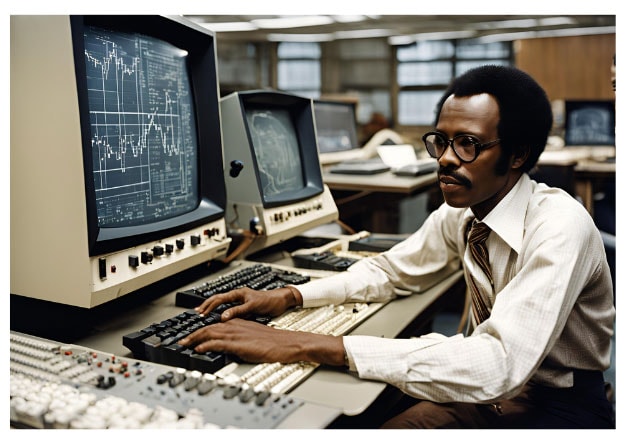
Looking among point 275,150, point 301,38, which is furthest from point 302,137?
point 301,38

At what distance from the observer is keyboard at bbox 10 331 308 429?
2.77ft

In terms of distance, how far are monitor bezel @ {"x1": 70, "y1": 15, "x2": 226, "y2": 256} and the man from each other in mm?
218

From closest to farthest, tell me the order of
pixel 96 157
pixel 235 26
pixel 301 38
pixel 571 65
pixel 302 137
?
pixel 96 157, pixel 302 137, pixel 571 65, pixel 235 26, pixel 301 38

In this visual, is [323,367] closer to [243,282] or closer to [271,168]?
[243,282]

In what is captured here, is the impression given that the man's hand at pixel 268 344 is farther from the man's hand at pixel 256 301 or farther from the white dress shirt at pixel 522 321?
the man's hand at pixel 256 301

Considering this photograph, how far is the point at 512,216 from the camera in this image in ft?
4.09

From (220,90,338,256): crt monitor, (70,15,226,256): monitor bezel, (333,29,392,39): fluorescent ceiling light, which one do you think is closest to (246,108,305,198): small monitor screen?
(220,90,338,256): crt monitor

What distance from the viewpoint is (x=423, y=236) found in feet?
5.17

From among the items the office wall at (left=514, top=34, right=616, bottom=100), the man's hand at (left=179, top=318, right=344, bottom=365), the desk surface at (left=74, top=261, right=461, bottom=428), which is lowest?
Result: the desk surface at (left=74, top=261, right=461, bottom=428)

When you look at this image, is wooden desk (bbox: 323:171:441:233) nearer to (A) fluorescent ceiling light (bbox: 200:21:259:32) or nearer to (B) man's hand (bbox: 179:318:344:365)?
(B) man's hand (bbox: 179:318:344:365)

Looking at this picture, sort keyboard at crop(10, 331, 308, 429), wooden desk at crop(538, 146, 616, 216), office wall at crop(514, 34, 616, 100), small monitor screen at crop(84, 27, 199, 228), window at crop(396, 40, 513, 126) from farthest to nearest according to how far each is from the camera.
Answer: window at crop(396, 40, 513, 126), office wall at crop(514, 34, 616, 100), wooden desk at crop(538, 146, 616, 216), small monitor screen at crop(84, 27, 199, 228), keyboard at crop(10, 331, 308, 429)

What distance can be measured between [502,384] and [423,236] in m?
0.60

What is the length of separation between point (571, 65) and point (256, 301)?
5.12 metres
